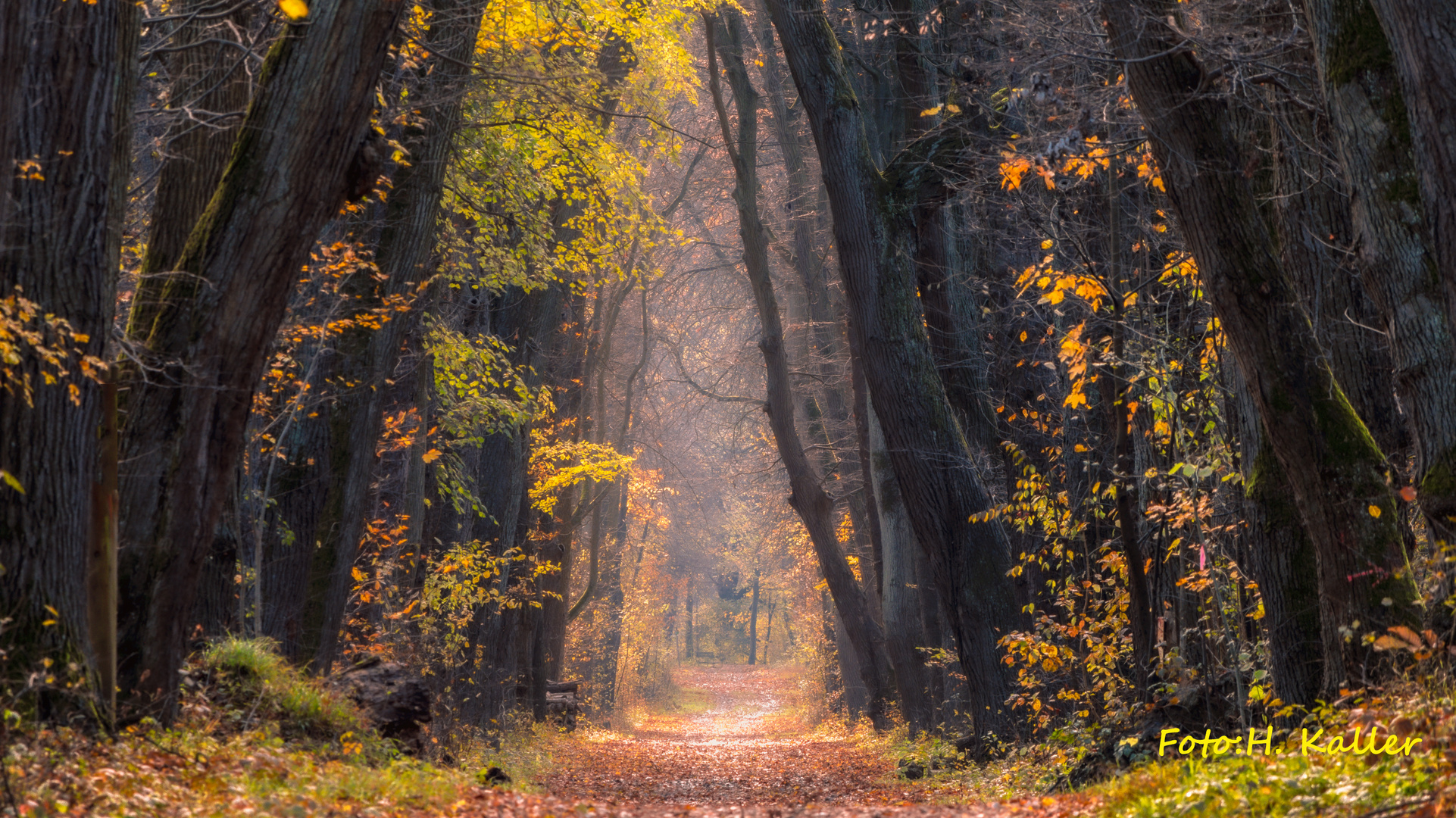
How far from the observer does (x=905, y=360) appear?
10742 millimetres

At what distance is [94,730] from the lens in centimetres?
492

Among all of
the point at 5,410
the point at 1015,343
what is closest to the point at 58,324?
the point at 5,410

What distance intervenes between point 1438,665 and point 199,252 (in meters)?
6.40

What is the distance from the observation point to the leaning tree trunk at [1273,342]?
524cm

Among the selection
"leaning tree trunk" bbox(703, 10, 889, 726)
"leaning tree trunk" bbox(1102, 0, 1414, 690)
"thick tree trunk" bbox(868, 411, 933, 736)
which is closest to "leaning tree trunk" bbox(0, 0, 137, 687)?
"leaning tree trunk" bbox(1102, 0, 1414, 690)

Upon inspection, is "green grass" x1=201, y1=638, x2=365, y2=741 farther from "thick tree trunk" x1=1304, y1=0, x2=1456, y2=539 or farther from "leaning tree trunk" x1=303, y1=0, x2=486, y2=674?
"thick tree trunk" x1=1304, y1=0, x2=1456, y2=539

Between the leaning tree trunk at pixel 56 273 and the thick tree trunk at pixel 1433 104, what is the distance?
5865 millimetres

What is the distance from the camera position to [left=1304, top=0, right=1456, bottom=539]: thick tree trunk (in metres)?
4.76

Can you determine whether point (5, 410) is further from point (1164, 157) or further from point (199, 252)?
point (1164, 157)

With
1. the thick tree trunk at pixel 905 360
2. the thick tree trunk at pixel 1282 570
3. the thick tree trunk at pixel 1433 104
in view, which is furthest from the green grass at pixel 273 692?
the thick tree trunk at pixel 1433 104

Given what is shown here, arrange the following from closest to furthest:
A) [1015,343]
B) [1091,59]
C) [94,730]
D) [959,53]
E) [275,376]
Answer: [94,730] < [1091,59] < [275,376] < [959,53] < [1015,343]

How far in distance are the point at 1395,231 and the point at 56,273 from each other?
624 cm

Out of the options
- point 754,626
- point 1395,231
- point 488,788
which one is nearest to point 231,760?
point 488,788

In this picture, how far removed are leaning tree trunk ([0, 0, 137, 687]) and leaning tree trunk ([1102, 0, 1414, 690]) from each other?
541cm
